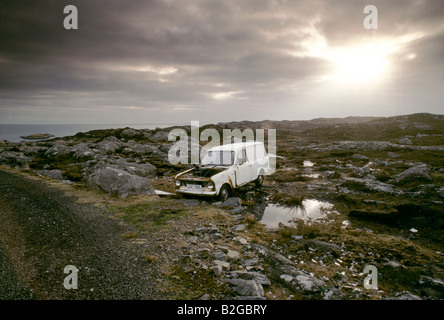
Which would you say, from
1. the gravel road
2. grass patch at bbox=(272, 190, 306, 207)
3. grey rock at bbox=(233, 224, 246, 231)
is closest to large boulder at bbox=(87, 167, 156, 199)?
the gravel road

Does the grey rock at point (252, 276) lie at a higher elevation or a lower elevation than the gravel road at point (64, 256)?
lower

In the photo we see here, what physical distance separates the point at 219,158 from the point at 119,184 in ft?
18.2

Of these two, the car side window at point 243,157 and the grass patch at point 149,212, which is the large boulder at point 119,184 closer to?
the grass patch at point 149,212

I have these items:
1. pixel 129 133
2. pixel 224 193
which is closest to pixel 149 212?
pixel 224 193

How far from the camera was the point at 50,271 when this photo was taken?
4.63 m

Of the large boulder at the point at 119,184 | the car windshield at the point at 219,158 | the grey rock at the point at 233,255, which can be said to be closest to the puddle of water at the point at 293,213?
the grey rock at the point at 233,255

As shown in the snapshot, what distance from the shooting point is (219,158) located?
1127 cm

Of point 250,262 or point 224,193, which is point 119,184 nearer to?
point 224,193

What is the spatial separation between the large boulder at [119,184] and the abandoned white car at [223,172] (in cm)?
271

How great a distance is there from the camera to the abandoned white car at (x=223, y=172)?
9.65 metres

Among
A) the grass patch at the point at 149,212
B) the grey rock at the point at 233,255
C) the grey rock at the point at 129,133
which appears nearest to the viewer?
the grey rock at the point at 233,255
